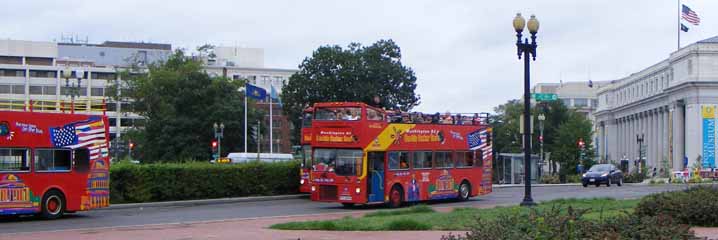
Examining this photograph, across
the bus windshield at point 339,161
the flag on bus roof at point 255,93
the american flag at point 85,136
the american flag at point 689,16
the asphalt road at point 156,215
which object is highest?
the american flag at point 689,16

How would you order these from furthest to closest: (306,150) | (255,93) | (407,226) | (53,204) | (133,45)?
(133,45), (255,93), (306,150), (53,204), (407,226)

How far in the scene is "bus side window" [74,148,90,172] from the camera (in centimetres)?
2794

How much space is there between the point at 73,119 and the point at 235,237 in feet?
37.2

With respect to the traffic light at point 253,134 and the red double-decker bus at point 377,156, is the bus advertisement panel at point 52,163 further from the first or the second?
the traffic light at point 253,134

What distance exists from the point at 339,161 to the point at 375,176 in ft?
4.38

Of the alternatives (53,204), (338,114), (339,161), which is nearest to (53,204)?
(53,204)

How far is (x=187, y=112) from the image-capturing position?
85.9 m

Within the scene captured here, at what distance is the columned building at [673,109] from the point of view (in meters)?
105

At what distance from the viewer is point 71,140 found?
27.6 m

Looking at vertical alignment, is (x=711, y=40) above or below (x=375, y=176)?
above

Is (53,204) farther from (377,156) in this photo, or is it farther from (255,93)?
(255,93)

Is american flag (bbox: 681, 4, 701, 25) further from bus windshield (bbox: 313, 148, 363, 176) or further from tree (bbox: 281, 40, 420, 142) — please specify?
bus windshield (bbox: 313, 148, 363, 176)

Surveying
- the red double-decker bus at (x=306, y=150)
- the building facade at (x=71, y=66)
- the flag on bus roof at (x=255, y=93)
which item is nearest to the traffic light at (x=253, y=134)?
the building facade at (x=71, y=66)

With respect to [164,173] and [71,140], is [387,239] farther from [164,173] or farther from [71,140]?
[164,173]
